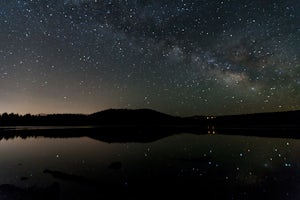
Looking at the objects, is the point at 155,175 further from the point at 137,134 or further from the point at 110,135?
the point at 137,134

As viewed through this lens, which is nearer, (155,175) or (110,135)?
(155,175)

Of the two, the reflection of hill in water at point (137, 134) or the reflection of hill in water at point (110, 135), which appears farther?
the reflection of hill in water at point (137, 134)

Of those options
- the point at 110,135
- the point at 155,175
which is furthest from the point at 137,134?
the point at 155,175

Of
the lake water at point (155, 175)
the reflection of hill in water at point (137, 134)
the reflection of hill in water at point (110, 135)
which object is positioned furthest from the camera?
the reflection of hill in water at point (137, 134)

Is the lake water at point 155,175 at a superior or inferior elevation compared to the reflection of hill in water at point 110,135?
inferior

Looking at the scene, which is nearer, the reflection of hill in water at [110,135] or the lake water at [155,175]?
the lake water at [155,175]

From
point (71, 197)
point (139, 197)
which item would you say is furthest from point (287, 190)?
point (71, 197)

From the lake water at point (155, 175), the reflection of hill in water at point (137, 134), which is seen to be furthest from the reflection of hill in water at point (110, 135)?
the lake water at point (155, 175)

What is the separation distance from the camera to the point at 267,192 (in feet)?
66.0

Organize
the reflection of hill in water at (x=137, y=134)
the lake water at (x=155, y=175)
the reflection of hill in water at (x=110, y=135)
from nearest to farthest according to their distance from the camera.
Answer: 1. the lake water at (x=155, y=175)
2. the reflection of hill in water at (x=110, y=135)
3. the reflection of hill in water at (x=137, y=134)

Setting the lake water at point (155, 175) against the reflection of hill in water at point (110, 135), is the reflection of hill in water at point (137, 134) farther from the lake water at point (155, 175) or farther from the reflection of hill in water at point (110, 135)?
the lake water at point (155, 175)

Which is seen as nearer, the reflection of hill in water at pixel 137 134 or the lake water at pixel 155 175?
the lake water at pixel 155 175

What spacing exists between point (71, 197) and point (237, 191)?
11646mm

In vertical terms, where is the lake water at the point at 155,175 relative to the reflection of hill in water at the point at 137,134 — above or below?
below
